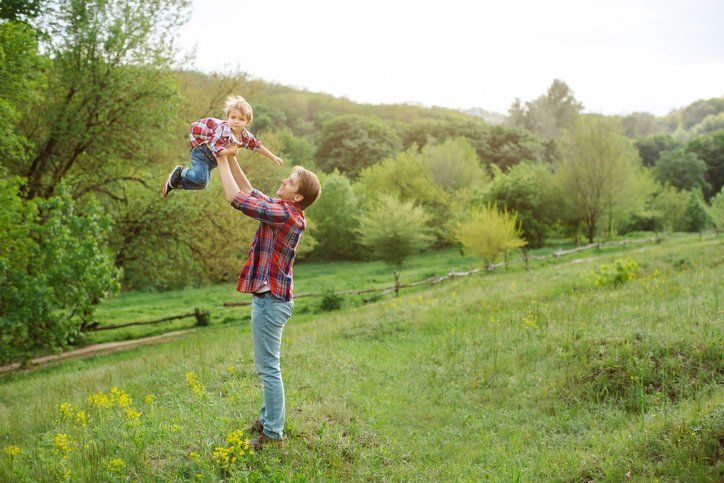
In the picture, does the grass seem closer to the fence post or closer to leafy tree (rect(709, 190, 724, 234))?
the fence post

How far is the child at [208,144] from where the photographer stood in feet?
16.3

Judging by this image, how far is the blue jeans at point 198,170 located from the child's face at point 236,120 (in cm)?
32

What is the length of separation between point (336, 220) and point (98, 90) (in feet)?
108

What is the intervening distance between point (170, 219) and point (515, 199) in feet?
94.6

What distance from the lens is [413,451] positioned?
673 centimetres

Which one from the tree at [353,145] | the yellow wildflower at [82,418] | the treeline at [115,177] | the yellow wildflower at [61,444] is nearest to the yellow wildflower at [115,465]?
the yellow wildflower at [61,444]

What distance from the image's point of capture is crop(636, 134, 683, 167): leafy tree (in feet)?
246

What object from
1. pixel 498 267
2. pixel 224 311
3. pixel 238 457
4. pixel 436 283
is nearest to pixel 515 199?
pixel 498 267

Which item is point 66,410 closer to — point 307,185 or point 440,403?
point 307,185

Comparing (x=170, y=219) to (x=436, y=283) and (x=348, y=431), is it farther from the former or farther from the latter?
(x=348, y=431)

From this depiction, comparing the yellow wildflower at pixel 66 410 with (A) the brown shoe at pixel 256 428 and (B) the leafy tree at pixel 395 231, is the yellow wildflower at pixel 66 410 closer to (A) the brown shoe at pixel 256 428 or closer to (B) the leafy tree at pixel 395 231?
(A) the brown shoe at pixel 256 428

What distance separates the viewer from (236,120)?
16.7 feet

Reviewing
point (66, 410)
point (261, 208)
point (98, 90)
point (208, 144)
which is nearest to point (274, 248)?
point (261, 208)

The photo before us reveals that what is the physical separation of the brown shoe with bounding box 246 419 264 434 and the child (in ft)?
9.01
